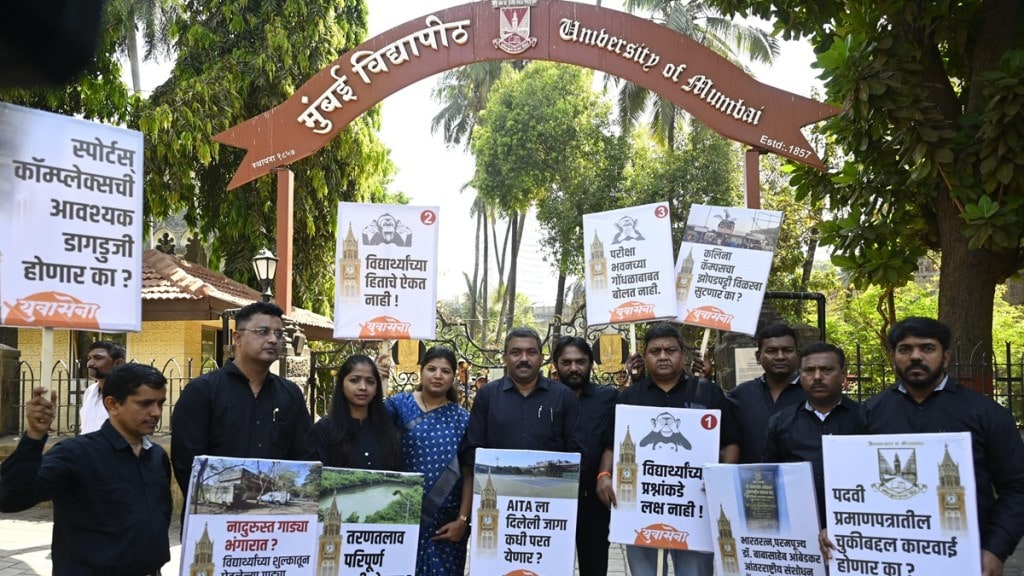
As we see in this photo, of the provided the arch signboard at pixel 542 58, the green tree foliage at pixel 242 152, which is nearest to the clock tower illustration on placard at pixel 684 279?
the arch signboard at pixel 542 58

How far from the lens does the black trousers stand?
536 centimetres

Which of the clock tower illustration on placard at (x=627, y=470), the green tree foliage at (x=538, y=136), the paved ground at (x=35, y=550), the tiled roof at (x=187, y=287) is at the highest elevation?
the green tree foliage at (x=538, y=136)

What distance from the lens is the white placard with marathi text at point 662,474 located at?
493 centimetres

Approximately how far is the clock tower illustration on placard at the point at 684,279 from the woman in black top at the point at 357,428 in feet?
6.83

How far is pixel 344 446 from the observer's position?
4.85 meters

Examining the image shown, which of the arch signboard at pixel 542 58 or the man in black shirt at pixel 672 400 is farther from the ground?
the arch signboard at pixel 542 58

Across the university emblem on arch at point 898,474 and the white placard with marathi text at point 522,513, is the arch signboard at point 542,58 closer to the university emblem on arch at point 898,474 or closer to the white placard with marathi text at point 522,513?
the white placard with marathi text at point 522,513

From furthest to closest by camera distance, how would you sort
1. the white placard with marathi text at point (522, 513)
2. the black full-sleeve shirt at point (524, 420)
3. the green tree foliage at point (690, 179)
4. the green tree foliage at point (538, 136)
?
the green tree foliage at point (538, 136), the green tree foliage at point (690, 179), the black full-sleeve shirt at point (524, 420), the white placard with marathi text at point (522, 513)

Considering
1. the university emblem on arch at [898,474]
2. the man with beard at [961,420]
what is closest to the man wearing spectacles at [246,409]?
the university emblem on arch at [898,474]

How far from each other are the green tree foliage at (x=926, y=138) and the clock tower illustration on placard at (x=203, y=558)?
207 inches

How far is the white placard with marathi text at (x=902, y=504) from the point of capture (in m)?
3.92

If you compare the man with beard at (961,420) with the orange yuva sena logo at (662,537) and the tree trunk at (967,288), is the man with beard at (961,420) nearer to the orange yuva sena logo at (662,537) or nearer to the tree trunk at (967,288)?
the orange yuva sena logo at (662,537)

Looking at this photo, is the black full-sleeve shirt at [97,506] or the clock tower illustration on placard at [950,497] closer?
the black full-sleeve shirt at [97,506]

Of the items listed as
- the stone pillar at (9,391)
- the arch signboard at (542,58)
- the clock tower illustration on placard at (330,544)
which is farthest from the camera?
the stone pillar at (9,391)
